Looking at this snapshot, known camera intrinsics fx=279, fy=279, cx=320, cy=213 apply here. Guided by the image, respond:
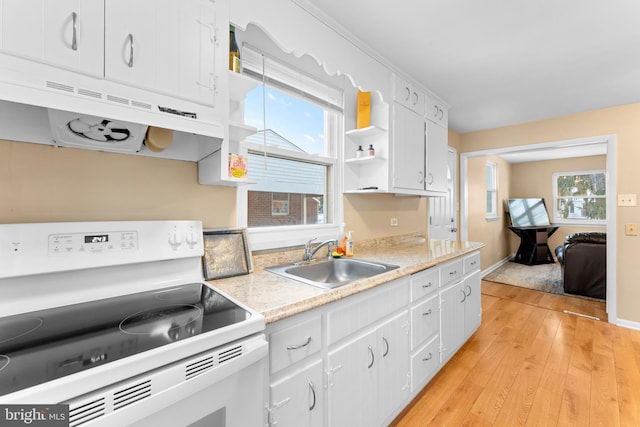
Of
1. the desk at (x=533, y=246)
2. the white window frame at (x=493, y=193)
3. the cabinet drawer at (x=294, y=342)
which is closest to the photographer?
the cabinet drawer at (x=294, y=342)

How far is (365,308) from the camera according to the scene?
4.53 feet

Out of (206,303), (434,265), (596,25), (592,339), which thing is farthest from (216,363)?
(592,339)

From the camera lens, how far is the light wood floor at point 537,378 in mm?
1712

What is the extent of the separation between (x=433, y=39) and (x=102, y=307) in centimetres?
241

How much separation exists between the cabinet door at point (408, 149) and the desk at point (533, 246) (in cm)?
465

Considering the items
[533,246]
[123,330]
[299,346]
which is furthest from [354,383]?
[533,246]

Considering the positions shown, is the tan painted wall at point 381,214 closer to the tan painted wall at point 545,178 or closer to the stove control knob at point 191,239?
the stove control knob at point 191,239

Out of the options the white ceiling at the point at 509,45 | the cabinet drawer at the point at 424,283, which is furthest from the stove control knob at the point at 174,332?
the white ceiling at the point at 509,45

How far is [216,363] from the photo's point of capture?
0.78 m

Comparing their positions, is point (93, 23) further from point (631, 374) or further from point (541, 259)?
point (541, 259)

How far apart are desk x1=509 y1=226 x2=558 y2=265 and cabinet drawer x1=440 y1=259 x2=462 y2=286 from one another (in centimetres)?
462

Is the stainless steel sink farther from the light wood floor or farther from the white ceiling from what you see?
the white ceiling

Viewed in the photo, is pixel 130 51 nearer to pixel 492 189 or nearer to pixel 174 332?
pixel 174 332

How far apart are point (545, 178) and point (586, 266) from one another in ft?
11.3
